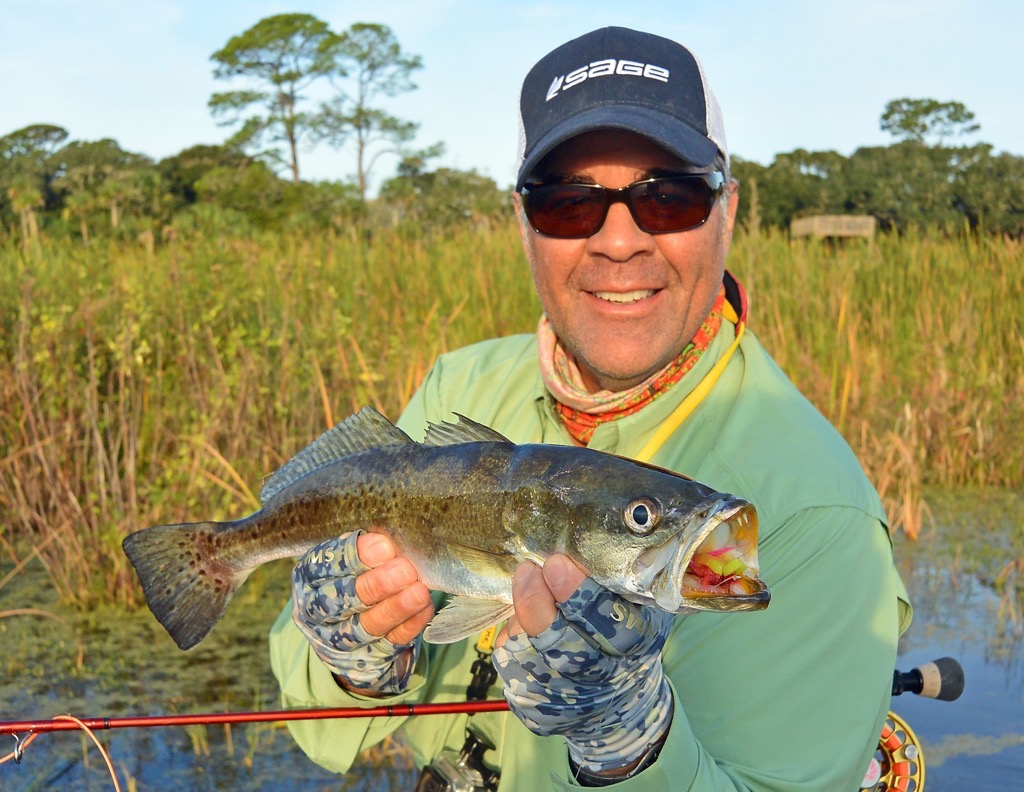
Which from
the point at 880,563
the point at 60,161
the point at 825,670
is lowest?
the point at 825,670

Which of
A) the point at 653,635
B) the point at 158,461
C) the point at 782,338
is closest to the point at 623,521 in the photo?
the point at 653,635

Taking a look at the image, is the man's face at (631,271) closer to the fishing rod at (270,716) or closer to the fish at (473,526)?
the fish at (473,526)

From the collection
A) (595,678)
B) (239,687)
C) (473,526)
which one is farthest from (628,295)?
(239,687)

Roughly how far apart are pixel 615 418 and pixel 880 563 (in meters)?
0.69

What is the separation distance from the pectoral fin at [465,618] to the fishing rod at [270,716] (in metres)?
0.46

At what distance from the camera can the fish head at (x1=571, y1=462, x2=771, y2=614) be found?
166cm

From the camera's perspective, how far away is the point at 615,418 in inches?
103

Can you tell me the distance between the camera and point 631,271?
2625 mm

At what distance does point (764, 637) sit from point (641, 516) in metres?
0.55

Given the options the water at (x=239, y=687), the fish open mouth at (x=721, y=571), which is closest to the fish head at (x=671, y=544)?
the fish open mouth at (x=721, y=571)

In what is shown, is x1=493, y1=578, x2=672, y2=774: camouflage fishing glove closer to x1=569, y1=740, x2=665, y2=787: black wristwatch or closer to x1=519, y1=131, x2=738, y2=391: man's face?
x1=569, y1=740, x2=665, y2=787: black wristwatch

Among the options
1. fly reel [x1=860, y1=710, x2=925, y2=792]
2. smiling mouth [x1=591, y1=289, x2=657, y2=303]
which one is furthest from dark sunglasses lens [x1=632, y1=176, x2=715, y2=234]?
fly reel [x1=860, y1=710, x2=925, y2=792]

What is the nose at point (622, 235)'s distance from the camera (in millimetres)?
2592

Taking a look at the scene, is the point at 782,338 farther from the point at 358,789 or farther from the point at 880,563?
the point at 880,563
